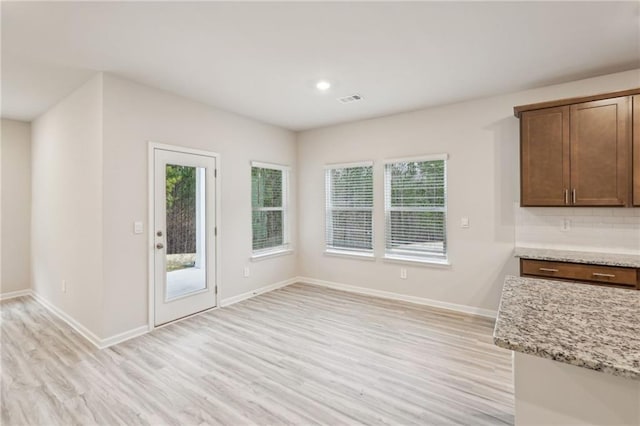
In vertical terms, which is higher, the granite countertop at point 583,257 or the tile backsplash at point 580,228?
the tile backsplash at point 580,228

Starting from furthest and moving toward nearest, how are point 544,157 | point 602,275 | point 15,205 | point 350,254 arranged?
point 350,254 < point 15,205 < point 544,157 < point 602,275

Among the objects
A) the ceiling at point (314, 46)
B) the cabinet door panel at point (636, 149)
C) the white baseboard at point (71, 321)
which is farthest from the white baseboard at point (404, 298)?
the white baseboard at point (71, 321)

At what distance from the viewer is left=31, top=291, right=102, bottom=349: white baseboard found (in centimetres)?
314

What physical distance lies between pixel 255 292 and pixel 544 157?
4068 millimetres

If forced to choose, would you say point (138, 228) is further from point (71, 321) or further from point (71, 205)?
point (71, 321)

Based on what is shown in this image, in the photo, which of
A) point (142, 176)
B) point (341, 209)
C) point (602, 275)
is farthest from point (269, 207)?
point (602, 275)

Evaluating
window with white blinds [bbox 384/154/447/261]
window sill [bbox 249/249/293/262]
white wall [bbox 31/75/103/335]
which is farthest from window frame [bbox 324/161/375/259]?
white wall [bbox 31/75/103/335]

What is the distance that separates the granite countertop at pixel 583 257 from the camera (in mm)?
2715

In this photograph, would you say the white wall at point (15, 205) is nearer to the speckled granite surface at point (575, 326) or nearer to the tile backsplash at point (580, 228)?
the speckled granite surface at point (575, 326)

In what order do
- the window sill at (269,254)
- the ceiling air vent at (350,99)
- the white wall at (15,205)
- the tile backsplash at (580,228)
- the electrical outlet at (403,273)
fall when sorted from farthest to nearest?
the window sill at (269,254)
the white wall at (15,205)
the electrical outlet at (403,273)
the ceiling air vent at (350,99)
the tile backsplash at (580,228)

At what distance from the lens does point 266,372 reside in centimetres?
257

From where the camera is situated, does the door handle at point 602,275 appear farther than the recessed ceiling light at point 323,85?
No

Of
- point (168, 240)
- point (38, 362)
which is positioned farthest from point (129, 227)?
point (38, 362)

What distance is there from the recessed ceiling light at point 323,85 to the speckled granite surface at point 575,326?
2.67m
